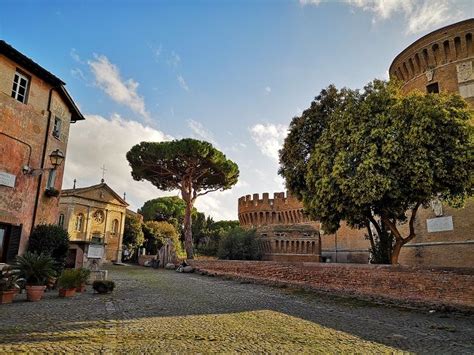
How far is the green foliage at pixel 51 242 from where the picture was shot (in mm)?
12375

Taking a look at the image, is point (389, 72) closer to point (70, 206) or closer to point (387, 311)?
point (387, 311)

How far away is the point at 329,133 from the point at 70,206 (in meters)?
29.2

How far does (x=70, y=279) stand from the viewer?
369 inches

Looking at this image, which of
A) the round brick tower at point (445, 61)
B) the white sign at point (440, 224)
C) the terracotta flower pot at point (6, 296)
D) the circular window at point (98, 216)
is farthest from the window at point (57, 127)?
the circular window at point (98, 216)

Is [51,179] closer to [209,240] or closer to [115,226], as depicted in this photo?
[209,240]

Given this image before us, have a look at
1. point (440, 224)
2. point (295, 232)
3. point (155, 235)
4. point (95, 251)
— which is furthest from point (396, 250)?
point (155, 235)

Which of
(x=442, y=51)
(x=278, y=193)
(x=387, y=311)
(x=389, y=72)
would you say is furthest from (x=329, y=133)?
(x=278, y=193)

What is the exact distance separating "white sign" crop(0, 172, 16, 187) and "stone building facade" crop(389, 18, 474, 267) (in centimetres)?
2032

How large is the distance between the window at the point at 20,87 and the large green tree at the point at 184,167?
45.6ft

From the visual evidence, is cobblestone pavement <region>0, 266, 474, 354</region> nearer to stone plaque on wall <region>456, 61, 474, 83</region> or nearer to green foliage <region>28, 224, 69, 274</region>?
green foliage <region>28, 224, 69, 274</region>

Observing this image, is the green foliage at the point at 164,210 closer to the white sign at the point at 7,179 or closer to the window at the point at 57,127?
the window at the point at 57,127

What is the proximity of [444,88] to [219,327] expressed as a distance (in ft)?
64.6

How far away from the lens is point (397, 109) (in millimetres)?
12352

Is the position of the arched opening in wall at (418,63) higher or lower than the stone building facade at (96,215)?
higher
